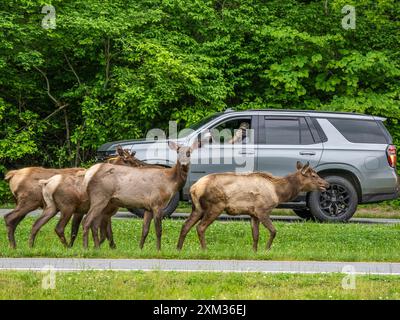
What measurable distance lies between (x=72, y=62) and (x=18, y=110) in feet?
6.48

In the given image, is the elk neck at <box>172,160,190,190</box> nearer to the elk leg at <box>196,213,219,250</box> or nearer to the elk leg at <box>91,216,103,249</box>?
the elk leg at <box>196,213,219,250</box>

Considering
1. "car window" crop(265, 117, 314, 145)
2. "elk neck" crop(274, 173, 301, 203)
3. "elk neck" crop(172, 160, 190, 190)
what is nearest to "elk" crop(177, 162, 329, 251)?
"elk neck" crop(172, 160, 190, 190)

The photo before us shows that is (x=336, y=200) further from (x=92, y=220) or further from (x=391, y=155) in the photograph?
(x=92, y=220)

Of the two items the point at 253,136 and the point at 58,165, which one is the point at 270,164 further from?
the point at 58,165

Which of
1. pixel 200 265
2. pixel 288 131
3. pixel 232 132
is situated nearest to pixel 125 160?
pixel 232 132

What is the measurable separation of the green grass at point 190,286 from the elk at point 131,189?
11.3 feet

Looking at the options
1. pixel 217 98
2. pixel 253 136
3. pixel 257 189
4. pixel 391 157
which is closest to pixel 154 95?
pixel 217 98

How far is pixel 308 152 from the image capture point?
67.7 feet

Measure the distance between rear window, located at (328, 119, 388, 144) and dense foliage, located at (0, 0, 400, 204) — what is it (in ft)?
13.8

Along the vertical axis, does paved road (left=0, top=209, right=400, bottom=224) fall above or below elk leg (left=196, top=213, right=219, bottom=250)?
below

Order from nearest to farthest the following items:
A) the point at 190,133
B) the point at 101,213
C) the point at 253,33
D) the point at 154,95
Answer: the point at 101,213 < the point at 190,133 < the point at 154,95 < the point at 253,33

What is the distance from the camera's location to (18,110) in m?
26.0

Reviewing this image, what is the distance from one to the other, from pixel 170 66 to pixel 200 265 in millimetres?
12469

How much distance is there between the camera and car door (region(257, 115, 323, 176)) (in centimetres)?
2047
